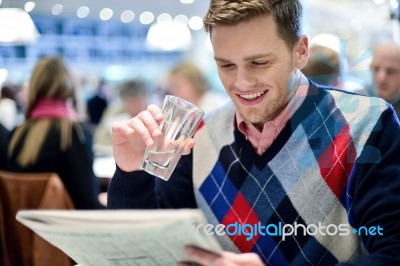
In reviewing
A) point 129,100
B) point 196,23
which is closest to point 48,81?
point 129,100

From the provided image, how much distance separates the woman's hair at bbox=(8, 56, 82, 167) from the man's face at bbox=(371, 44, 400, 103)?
1506mm

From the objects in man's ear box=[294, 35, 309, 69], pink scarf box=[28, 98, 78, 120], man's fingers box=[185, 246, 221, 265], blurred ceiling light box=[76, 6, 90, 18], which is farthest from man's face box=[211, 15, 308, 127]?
pink scarf box=[28, 98, 78, 120]

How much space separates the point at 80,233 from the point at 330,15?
692mm

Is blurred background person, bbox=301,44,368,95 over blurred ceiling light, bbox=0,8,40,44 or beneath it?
beneath

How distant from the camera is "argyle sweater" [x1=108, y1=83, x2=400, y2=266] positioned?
1.03m

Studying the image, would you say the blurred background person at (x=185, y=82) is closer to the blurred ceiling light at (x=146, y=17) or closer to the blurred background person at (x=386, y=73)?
the blurred ceiling light at (x=146, y=17)

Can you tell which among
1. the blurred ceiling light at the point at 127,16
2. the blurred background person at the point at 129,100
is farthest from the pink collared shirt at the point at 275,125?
the blurred background person at the point at 129,100

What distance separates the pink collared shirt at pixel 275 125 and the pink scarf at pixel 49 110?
1.35 metres

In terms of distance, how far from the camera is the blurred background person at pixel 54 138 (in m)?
2.35

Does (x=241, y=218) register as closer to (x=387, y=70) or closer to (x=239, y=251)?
(x=239, y=251)

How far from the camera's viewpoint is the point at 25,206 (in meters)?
2.20

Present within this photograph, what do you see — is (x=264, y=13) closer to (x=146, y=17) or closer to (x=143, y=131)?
(x=143, y=131)

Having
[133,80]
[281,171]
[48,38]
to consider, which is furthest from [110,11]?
[133,80]

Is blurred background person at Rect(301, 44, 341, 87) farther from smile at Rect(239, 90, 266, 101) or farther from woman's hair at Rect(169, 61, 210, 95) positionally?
woman's hair at Rect(169, 61, 210, 95)
